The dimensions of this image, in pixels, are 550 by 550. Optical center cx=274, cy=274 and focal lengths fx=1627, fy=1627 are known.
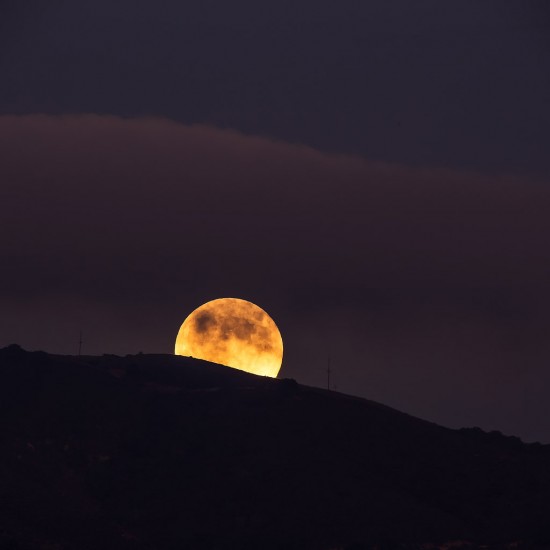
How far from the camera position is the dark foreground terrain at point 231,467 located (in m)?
120

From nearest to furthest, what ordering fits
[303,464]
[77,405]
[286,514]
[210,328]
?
1. [286,514]
2. [303,464]
3. [77,405]
4. [210,328]

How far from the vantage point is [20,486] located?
125438 mm

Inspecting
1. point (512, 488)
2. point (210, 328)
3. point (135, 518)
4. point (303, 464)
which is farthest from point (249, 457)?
point (210, 328)

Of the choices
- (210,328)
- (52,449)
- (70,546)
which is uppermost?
(210,328)

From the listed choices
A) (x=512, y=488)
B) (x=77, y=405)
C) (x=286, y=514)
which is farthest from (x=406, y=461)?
(x=77, y=405)

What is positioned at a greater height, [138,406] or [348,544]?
[138,406]

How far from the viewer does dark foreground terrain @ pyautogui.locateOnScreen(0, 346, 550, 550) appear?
120 meters

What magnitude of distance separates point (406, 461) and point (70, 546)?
36.9 m

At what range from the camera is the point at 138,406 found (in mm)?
146875

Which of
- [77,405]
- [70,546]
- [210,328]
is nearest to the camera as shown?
[70,546]

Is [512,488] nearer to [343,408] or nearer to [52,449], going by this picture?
[343,408]

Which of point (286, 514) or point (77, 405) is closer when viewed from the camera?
point (286, 514)

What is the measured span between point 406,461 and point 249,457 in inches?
558

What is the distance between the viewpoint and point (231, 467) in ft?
438
